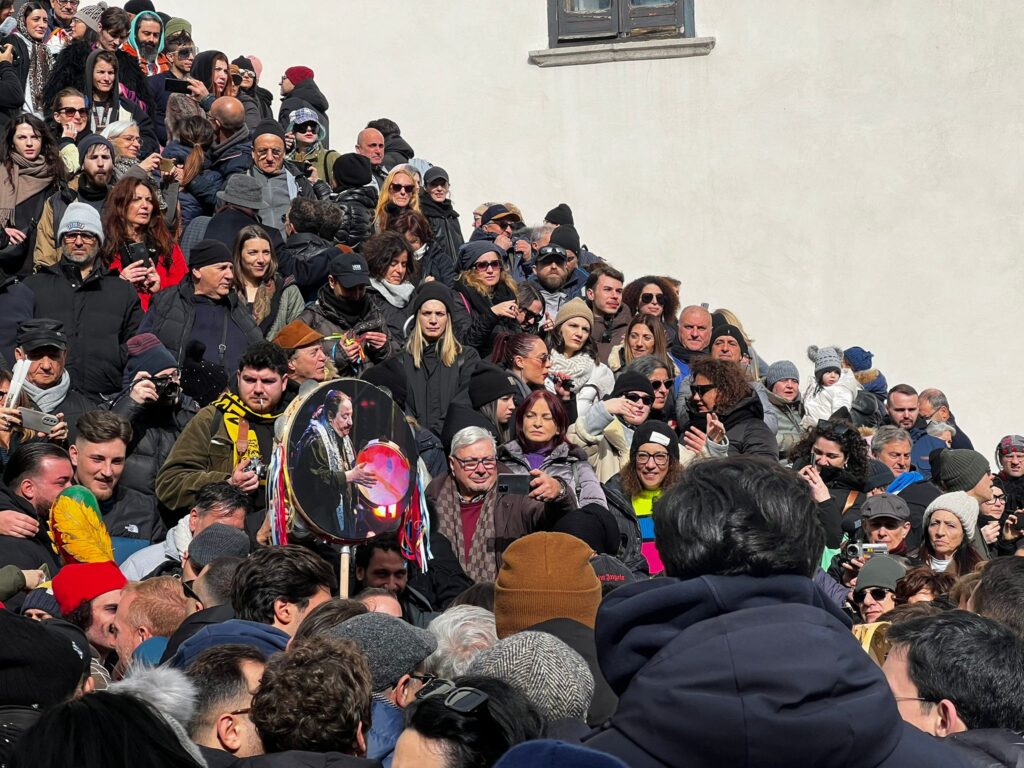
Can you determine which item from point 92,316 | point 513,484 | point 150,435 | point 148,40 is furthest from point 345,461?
point 148,40

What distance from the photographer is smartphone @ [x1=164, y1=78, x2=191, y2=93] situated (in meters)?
13.0

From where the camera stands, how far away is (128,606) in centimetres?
548

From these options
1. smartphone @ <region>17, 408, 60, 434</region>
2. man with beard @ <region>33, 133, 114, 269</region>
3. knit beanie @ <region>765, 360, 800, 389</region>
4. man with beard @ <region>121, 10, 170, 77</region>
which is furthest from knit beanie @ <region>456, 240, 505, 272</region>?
man with beard @ <region>121, 10, 170, 77</region>

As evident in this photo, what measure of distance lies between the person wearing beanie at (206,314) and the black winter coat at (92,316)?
146mm

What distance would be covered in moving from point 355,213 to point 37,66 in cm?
323

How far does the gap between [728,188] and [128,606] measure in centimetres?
1183

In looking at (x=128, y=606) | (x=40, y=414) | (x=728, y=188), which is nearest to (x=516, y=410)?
(x=40, y=414)

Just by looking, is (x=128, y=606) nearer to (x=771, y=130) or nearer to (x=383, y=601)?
(x=383, y=601)

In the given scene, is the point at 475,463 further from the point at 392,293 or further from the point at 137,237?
the point at 137,237

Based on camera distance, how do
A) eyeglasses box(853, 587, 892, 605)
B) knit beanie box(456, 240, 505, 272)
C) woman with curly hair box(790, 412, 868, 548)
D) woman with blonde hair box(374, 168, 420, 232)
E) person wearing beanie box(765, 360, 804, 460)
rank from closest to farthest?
1. eyeglasses box(853, 587, 892, 605)
2. woman with curly hair box(790, 412, 868, 548)
3. knit beanie box(456, 240, 505, 272)
4. person wearing beanie box(765, 360, 804, 460)
5. woman with blonde hair box(374, 168, 420, 232)

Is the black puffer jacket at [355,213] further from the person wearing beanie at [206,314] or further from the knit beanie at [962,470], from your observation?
the knit beanie at [962,470]

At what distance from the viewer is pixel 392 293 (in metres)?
9.66

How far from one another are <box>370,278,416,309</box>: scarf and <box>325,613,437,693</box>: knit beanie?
5.49 metres

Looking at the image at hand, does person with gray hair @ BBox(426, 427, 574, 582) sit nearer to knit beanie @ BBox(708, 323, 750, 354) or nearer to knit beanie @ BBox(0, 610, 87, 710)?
knit beanie @ BBox(708, 323, 750, 354)
